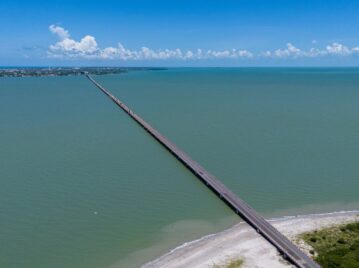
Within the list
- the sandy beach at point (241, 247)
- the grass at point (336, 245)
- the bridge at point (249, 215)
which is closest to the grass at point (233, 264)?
the sandy beach at point (241, 247)

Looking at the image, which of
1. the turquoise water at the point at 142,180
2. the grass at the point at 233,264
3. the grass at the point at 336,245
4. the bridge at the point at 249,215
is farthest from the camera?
the turquoise water at the point at 142,180

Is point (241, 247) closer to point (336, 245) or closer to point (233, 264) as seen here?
point (233, 264)

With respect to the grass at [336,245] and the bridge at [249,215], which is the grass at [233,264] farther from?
the grass at [336,245]

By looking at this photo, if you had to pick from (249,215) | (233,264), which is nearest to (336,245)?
(249,215)

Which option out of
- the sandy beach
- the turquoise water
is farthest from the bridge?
the turquoise water

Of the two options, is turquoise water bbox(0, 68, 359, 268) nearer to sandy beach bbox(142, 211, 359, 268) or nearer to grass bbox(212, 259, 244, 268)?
sandy beach bbox(142, 211, 359, 268)

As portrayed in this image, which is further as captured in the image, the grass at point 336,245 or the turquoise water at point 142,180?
the turquoise water at point 142,180

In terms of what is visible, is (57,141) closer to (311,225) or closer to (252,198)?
(252,198)
